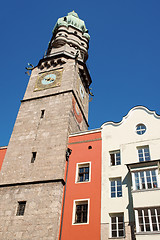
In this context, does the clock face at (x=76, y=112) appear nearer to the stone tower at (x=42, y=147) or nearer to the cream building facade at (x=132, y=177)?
the stone tower at (x=42, y=147)

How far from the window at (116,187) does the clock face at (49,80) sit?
15.5 metres

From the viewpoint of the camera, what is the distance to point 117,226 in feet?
61.9

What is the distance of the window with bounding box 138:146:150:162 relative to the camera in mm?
Result: 21600

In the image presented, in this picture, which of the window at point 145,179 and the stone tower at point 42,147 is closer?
the window at point 145,179

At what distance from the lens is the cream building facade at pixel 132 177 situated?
17.9m

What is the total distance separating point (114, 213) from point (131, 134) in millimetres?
7601

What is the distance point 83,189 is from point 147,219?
20.0 ft

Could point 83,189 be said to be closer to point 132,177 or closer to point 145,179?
point 132,177

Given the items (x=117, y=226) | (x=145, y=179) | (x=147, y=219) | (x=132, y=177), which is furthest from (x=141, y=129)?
(x=117, y=226)

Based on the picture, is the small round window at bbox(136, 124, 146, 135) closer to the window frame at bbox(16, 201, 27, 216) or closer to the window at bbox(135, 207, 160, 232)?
the window at bbox(135, 207, 160, 232)

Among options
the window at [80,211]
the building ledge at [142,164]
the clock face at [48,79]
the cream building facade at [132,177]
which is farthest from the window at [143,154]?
the clock face at [48,79]

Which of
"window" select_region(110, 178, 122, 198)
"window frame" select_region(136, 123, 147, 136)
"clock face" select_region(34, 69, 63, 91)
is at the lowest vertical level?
"window" select_region(110, 178, 122, 198)

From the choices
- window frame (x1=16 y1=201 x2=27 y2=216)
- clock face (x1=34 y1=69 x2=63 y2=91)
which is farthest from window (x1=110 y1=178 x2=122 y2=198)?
clock face (x1=34 y1=69 x2=63 y2=91)

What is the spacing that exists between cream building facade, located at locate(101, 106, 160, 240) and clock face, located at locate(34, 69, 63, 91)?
34.5 ft
